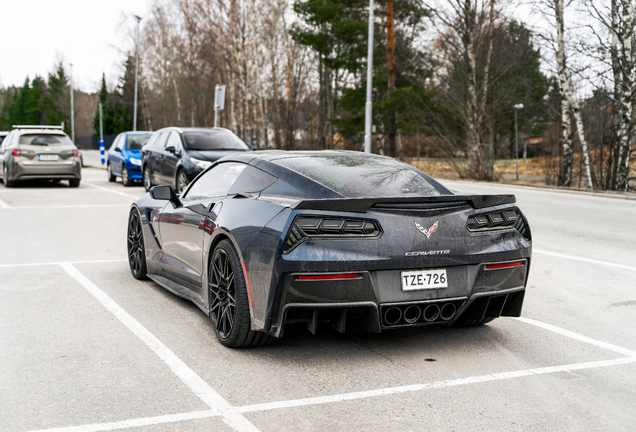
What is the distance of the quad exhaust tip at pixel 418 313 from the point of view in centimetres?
448

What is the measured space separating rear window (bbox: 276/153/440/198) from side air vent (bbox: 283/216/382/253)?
418 mm

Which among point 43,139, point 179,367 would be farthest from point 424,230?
point 43,139

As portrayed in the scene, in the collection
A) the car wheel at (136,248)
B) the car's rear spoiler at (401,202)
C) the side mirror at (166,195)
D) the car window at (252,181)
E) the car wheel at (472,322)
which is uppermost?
the car window at (252,181)

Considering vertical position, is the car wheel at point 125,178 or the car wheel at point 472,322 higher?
the car wheel at point 125,178

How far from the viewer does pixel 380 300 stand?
4.35 metres

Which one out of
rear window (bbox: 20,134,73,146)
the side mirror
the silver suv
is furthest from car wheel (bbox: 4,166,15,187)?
the side mirror

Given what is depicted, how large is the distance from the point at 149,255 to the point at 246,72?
119 ft

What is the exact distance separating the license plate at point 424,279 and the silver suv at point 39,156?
17.7 meters

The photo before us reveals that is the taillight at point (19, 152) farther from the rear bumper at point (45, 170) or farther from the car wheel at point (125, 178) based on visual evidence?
the car wheel at point (125, 178)

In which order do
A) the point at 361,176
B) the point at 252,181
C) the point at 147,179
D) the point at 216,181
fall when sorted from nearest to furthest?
the point at 361,176 < the point at 252,181 < the point at 216,181 < the point at 147,179

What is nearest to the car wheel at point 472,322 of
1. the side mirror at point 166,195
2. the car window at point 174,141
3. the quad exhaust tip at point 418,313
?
the quad exhaust tip at point 418,313

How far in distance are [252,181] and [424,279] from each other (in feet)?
5.24

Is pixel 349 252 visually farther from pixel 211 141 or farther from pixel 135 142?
pixel 135 142

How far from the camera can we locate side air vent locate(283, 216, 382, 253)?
14.2ft
